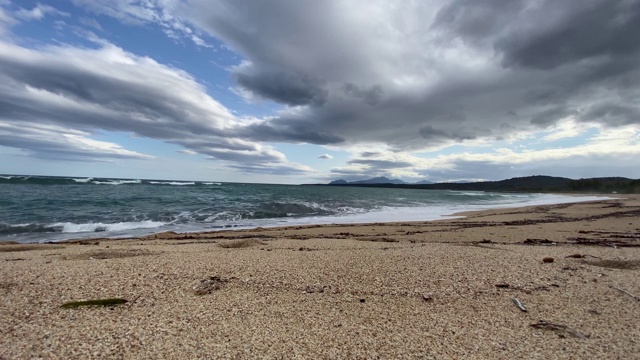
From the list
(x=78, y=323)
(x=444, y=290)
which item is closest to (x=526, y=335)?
(x=444, y=290)

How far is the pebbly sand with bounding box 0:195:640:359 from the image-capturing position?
311 cm

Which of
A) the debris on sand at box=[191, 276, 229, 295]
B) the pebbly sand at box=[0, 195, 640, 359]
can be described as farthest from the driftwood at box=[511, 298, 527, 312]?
the debris on sand at box=[191, 276, 229, 295]

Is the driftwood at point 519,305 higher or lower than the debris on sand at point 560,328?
higher

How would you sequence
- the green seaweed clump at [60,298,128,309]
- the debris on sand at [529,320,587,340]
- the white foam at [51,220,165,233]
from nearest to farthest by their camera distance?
the debris on sand at [529,320,587,340]
the green seaweed clump at [60,298,128,309]
the white foam at [51,220,165,233]

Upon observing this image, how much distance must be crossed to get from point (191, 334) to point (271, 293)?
54.6 inches

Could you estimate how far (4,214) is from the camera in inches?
673

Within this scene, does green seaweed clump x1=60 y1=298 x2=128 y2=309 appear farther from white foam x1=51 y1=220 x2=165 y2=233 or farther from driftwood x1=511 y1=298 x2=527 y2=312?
white foam x1=51 y1=220 x2=165 y2=233

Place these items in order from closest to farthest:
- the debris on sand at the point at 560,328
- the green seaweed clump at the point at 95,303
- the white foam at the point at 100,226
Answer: the debris on sand at the point at 560,328 < the green seaweed clump at the point at 95,303 < the white foam at the point at 100,226

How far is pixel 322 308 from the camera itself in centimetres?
408

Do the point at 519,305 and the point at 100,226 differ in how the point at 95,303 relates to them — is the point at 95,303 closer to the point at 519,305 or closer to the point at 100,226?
the point at 519,305

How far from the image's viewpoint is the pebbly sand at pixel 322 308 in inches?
122

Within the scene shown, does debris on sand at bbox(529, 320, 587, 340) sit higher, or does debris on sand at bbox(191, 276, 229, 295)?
debris on sand at bbox(191, 276, 229, 295)

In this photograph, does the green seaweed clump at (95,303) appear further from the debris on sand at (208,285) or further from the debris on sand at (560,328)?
the debris on sand at (560,328)

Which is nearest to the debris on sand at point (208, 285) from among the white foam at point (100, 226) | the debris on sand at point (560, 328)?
the debris on sand at point (560, 328)
